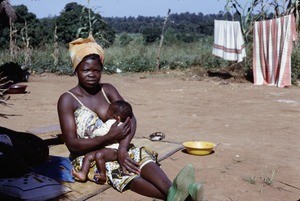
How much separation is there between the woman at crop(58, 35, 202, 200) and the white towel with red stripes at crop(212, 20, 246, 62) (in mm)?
7186

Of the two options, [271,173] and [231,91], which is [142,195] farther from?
[231,91]

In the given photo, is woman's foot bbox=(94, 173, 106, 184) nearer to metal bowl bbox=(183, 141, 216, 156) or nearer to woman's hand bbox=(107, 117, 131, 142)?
woman's hand bbox=(107, 117, 131, 142)

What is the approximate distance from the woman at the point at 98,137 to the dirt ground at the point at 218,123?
123 mm

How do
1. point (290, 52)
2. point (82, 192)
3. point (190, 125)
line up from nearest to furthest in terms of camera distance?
point (82, 192) → point (190, 125) → point (290, 52)

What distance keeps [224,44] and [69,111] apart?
763 cm

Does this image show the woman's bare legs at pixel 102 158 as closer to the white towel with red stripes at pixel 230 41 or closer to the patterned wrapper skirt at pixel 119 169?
the patterned wrapper skirt at pixel 119 169

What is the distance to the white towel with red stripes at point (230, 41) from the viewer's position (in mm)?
9555

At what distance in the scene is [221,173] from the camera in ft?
10.3

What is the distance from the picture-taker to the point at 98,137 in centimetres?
262

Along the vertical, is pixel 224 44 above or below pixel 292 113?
above

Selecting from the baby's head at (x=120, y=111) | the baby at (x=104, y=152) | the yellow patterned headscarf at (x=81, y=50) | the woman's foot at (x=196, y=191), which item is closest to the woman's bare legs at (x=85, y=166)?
the baby at (x=104, y=152)

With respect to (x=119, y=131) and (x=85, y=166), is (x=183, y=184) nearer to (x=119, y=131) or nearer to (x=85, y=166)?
(x=119, y=131)

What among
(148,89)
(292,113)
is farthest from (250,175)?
(148,89)

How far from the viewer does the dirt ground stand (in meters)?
2.93
